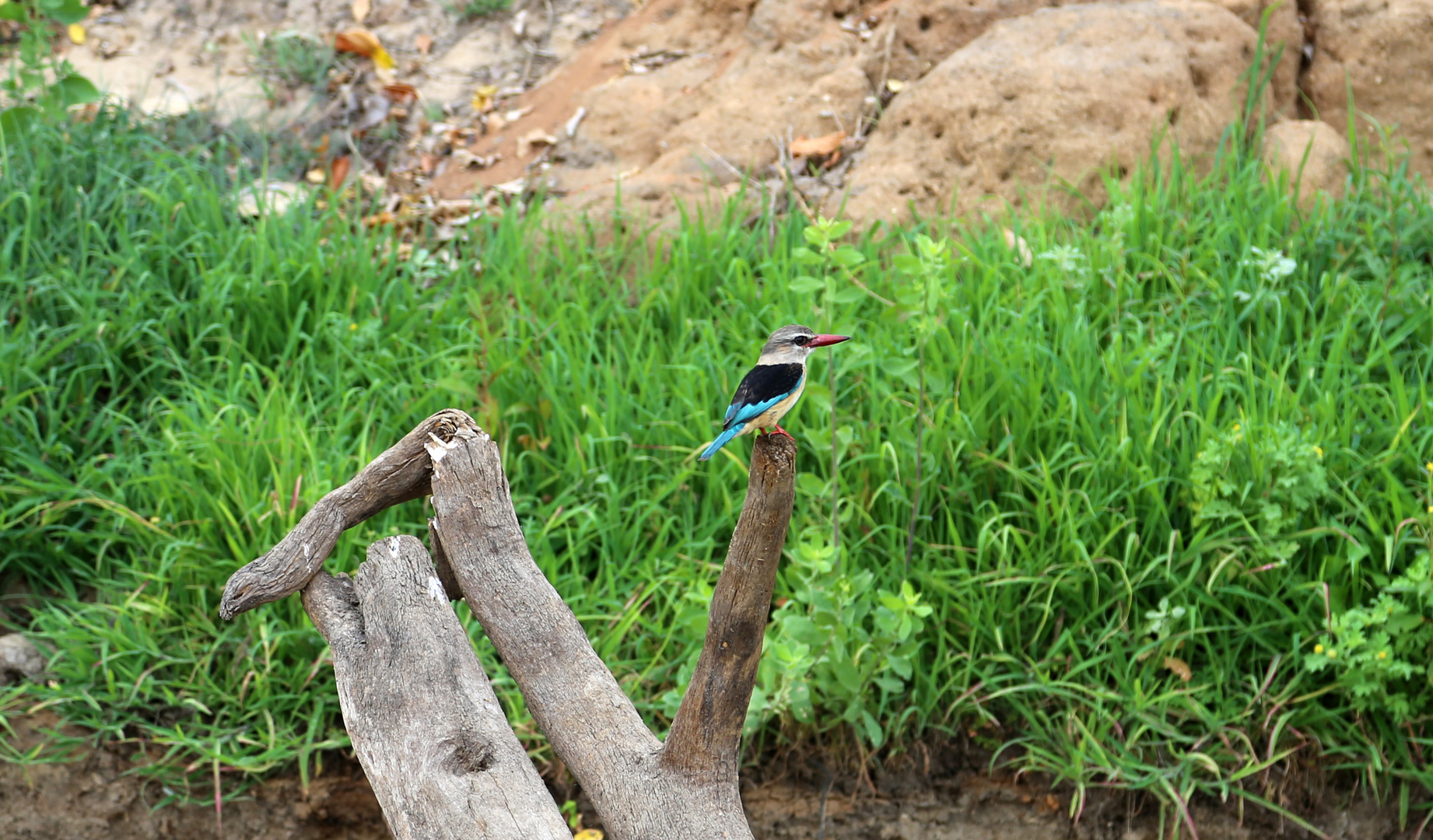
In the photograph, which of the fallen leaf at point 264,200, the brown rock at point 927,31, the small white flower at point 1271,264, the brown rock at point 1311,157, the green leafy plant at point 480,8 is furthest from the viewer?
the green leafy plant at point 480,8

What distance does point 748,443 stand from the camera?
11.3 ft

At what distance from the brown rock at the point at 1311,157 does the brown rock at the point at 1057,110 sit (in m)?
0.22

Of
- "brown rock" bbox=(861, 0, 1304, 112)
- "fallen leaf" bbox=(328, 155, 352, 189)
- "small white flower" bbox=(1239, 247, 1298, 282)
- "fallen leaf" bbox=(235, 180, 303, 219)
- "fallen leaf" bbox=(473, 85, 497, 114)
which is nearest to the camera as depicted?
"small white flower" bbox=(1239, 247, 1298, 282)

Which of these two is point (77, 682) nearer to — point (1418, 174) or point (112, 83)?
point (112, 83)

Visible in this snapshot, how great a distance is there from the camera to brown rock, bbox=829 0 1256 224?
4262mm

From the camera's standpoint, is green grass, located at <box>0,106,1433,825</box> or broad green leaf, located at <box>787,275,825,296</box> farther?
green grass, located at <box>0,106,1433,825</box>

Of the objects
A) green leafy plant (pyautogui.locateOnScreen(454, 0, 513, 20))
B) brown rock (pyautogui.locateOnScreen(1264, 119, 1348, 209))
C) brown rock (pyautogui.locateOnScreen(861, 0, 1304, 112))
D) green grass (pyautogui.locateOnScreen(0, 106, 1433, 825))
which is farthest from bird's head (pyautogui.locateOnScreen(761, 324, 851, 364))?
green leafy plant (pyautogui.locateOnScreen(454, 0, 513, 20))

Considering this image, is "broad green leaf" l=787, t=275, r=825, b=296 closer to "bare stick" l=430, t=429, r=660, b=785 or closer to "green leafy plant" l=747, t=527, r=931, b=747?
"green leafy plant" l=747, t=527, r=931, b=747

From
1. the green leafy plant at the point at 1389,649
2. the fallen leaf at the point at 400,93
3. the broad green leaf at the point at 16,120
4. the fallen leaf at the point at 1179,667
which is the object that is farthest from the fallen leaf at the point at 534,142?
the green leafy plant at the point at 1389,649

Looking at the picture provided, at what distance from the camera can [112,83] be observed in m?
5.16

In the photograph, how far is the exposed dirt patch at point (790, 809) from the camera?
9.75 ft

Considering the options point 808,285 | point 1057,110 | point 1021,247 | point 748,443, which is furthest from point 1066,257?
point 808,285

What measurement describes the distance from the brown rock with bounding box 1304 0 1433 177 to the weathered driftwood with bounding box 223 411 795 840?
3.76 metres

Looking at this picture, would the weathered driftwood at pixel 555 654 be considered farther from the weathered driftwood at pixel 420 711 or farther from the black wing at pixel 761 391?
the black wing at pixel 761 391
